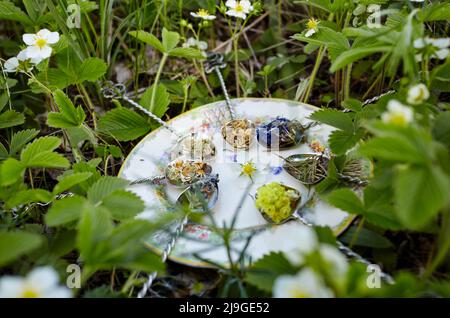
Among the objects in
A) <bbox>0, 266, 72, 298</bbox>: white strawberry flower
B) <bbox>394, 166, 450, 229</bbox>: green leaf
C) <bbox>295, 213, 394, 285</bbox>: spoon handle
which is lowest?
<bbox>295, 213, 394, 285</bbox>: spoon handle

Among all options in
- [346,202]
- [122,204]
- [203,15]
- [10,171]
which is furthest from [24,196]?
[203,15]

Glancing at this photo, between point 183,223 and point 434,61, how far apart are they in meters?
0.82

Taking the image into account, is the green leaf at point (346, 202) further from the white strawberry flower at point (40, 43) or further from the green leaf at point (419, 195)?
the white strawberry flower at point (40, 43)

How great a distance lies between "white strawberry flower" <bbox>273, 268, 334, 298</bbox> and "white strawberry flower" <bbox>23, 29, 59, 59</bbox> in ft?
2.34

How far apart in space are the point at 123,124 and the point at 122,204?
38 centimetres

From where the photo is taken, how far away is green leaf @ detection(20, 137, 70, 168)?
0.86 metres

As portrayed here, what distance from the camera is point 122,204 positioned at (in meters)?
0.80

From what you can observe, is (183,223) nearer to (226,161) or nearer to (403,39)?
(226,161)

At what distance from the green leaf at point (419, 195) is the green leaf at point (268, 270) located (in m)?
0.19

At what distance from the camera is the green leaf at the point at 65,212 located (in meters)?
0.76

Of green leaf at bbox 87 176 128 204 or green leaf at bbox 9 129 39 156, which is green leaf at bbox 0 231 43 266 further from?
green leaf at bbox 9 129 39 156

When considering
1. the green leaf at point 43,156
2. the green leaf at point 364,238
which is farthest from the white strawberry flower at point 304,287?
the green leaf at point 43,156

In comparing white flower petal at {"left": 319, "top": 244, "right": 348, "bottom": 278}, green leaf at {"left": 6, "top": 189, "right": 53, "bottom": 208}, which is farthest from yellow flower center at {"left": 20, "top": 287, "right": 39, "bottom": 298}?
white flower petal at {"left": 319, "top": 244, "right": 348, "bottom": 278}

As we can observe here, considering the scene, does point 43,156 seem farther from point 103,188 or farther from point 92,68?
point 92,68
